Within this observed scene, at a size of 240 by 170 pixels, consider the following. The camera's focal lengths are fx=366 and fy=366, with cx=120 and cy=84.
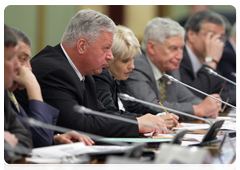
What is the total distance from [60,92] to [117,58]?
0.76m

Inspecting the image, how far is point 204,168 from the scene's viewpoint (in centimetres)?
104

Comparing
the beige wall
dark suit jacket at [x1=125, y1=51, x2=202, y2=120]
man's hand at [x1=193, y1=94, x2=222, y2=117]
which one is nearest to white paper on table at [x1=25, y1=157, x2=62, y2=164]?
dark suit jacket at [x1=125, y1=51, x2=202, y2=120]

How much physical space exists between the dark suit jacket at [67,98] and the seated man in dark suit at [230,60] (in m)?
2.54

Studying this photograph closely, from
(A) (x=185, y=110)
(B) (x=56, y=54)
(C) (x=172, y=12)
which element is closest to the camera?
(B) (x=56, y=54)

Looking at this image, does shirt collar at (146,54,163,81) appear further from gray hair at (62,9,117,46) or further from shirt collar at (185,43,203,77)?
gray hair at (62,9,117,46)

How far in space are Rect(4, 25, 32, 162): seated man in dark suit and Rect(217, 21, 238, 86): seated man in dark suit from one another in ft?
9.98

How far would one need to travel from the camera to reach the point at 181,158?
0.98 m

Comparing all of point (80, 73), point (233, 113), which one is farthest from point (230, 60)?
point (80, 73)

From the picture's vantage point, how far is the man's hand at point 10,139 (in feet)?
4.02

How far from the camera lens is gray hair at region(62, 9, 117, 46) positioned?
6.05 feet

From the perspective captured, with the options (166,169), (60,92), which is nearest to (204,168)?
(166,169)

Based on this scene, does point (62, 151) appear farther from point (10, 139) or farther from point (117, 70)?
point (117, 70)

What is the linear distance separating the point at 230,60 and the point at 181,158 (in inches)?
130
